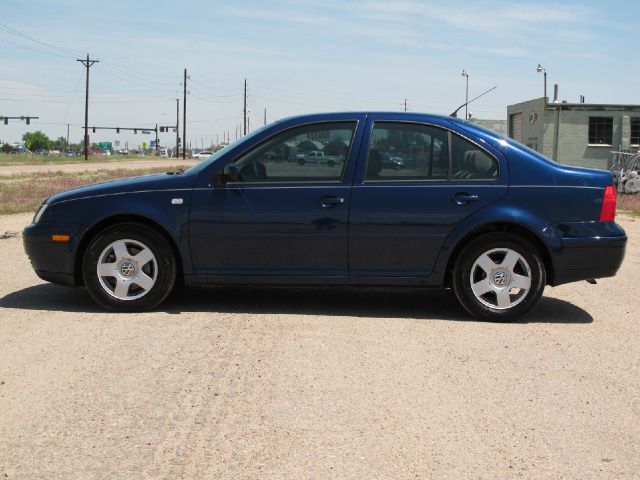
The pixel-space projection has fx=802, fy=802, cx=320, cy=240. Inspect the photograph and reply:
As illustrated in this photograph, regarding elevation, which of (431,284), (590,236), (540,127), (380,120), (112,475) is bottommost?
(112,475)

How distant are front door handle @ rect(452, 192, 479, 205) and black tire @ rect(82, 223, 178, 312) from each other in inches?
91.3

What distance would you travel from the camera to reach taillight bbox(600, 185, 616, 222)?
636cm

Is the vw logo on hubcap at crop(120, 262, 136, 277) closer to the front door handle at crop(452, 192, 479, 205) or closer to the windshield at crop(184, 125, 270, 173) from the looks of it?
the windshield at crop(184, 125, 270, 173)

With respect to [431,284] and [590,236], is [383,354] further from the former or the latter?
[590,236]

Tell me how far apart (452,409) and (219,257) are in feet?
8.97

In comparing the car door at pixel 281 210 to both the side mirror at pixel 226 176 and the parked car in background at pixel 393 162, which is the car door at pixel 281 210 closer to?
the side mirror at pixel 226 176

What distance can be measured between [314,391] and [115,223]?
9.01 ft

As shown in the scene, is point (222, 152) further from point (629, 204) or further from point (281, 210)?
point (629, 204)

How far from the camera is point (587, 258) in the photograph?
6355mm

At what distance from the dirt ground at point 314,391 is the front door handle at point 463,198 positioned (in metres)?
0.97

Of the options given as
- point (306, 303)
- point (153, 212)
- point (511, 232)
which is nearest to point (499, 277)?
point (511, 232)

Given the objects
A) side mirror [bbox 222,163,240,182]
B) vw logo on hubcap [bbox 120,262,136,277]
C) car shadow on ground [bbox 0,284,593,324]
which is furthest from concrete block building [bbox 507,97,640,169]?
vw logo on hubcap [bbox 120,262,136,277]

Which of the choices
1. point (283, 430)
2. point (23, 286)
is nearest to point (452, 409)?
point (283, 430)

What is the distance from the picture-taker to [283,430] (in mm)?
3988
